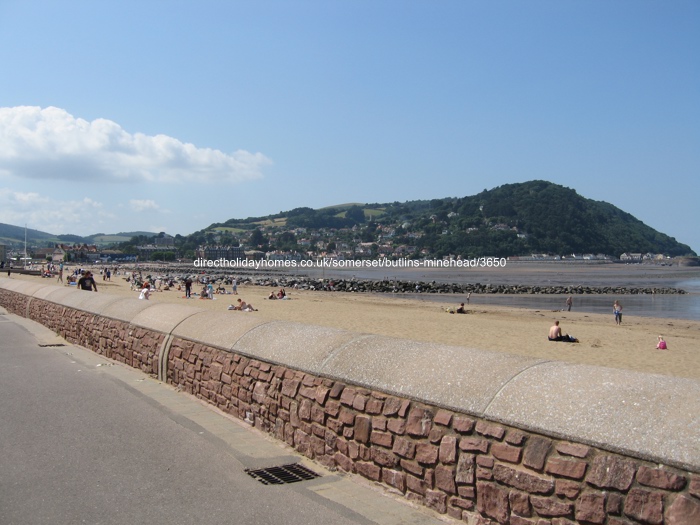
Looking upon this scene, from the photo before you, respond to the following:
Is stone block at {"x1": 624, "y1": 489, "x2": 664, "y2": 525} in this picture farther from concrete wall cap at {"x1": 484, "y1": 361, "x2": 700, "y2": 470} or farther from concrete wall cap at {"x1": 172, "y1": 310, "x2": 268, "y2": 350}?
concrete wall cap at {"x1": 172, "y1": 310, "x2": 268, "y2": 350}

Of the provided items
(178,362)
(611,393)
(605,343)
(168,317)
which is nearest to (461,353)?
(611,393)

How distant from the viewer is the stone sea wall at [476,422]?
118 inches

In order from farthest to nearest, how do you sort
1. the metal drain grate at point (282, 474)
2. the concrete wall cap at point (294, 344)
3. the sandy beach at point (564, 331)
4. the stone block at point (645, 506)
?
the sandy beach at point (564, 331) → the concrete wall cap at point (294, 344) → the metal drain grate at point (282, 474) → the stone block at point (645, 506)

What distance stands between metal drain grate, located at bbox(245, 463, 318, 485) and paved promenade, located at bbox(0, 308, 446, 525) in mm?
77

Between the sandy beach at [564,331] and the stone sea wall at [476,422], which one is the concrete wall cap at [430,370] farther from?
the sandy beach at [564,331]

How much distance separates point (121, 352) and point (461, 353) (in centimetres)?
678

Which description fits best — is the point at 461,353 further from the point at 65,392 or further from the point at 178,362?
the point at 65,392

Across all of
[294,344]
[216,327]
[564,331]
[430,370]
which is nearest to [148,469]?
[294,344]

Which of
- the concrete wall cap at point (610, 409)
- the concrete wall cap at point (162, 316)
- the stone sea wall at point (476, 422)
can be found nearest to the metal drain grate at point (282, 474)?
the stone sea wall at point (476, 422)

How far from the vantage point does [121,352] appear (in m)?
9.57

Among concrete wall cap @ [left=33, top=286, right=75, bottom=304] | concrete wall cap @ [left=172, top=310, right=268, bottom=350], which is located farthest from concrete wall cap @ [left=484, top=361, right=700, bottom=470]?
concrete wall cap @ [left=33, top=286, right=75, bottom=304]

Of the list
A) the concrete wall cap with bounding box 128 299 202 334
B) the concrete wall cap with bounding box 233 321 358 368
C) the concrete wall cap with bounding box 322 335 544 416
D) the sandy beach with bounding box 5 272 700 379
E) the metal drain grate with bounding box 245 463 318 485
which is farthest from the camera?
the sandy beach with bounding box 5 272 700 379

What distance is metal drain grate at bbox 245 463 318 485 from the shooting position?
182 inches

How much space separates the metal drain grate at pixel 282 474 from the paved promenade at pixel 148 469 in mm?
77
